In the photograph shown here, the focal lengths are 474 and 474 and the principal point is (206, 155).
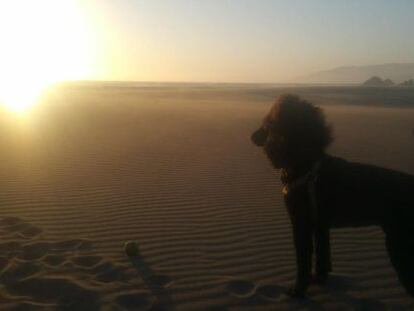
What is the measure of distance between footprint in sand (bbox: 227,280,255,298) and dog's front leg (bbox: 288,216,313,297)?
0.37 metres

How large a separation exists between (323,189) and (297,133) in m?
0.49

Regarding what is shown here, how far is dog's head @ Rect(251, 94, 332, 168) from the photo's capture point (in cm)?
381

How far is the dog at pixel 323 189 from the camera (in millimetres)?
3340

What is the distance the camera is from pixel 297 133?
12.5 ft

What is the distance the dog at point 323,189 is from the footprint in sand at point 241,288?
0.36 meters

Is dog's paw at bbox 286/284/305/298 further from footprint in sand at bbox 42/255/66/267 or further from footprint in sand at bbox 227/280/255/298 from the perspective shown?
footprint in sand at bbox 42/255/66/267

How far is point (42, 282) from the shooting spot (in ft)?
14.2

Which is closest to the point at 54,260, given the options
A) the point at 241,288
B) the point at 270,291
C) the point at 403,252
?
the point at 241,288

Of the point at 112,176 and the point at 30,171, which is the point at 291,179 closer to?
the point at 112,176

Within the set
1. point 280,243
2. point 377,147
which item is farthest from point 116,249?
point 377,147

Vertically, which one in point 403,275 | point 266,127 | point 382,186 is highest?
point 266,127

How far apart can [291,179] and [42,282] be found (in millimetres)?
2439

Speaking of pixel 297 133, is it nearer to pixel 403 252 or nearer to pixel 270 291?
pixel 403 252

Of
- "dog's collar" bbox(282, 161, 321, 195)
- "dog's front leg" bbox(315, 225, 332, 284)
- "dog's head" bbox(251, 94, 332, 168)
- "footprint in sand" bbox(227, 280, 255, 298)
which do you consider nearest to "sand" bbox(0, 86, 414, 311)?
"footprint in sand" bbox(227, 280, 255, 298)
